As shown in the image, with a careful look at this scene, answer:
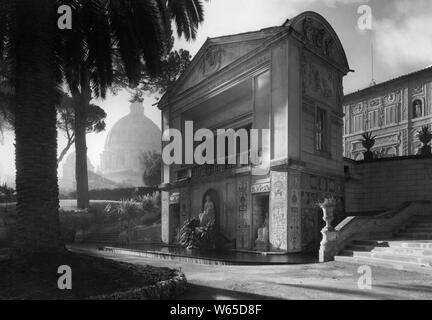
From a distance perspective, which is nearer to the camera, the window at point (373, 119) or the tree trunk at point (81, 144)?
the tree trunk at point (81, 144)

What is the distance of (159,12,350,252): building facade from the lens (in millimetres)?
16484

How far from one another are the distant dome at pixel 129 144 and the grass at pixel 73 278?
80267 millimetres

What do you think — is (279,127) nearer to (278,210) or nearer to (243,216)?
(278,210)

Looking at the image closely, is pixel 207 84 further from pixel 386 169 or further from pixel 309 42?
pixel 386 169

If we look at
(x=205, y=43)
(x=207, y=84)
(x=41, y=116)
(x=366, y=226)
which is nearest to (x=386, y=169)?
(x=366, y=226)

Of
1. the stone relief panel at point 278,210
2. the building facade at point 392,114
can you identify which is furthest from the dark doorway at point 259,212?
the building facade at point 392,114

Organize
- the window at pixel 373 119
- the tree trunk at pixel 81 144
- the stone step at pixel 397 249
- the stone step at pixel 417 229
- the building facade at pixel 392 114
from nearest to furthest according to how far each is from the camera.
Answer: the stone step at pixel 397 249
the stone step at pixel 417 229
the tree trunk at pixel 81 144
the building facade at pixel 392 114
the window at pixel 373 119

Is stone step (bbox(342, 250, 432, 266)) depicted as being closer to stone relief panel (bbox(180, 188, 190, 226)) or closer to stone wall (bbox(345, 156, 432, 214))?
stone wall (bbox(345, 156, 432, 214))

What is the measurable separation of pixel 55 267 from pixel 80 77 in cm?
658

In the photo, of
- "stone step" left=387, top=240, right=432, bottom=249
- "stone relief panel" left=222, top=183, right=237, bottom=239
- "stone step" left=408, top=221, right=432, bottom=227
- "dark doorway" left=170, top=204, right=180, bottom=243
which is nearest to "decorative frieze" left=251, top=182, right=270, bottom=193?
"stone relief panel" left=222, top=183, right=237, bottom=239

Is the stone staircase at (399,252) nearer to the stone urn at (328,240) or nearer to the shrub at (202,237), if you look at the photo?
the stone urn at (328,240)

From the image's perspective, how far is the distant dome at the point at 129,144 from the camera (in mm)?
89625

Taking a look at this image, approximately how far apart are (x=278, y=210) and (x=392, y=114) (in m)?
24.6

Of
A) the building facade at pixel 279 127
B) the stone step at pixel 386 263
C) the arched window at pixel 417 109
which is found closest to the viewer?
the stone step at pixel 386 263
